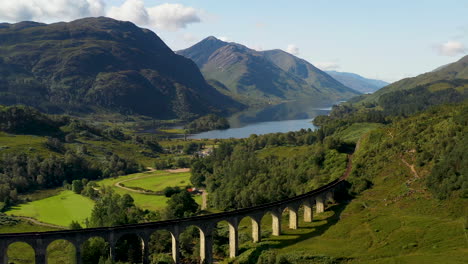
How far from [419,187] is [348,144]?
2045 inches

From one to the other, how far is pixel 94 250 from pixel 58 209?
6055 centimetres

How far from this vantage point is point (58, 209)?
115 meters

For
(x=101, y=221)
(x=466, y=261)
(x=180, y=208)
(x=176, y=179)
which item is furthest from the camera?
(x=176, y=179)

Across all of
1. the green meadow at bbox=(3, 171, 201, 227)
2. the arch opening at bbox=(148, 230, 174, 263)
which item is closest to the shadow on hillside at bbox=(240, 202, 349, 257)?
the arch opening at bbox=(148, 230, 174, 263)

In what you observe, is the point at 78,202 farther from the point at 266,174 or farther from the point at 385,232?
the point at 385,232

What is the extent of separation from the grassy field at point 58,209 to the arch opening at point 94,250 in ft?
131

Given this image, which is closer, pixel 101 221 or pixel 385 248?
pixel 385 248

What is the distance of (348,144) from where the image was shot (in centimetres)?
13162

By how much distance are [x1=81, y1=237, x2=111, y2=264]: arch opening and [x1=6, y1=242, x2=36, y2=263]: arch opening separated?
14457mm

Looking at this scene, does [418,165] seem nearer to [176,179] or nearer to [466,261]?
[466,261]

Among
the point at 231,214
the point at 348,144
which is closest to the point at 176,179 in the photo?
the point at 348,144

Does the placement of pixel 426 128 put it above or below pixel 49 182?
above

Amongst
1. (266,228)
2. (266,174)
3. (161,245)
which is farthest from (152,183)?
(266,228)

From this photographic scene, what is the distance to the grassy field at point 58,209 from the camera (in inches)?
4102
